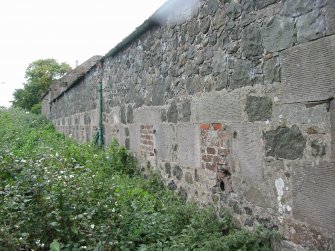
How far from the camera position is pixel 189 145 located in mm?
4953

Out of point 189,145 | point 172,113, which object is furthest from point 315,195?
point 172,113

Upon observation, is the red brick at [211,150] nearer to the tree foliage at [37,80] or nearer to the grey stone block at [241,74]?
the grey stone block at [241,74]

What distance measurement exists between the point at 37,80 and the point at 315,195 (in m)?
47.4

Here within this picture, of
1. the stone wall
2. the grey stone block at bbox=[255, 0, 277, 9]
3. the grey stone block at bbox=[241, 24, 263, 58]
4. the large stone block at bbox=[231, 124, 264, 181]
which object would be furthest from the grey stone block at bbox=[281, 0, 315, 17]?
the large stone block at bbox=[231, 124, 264, 181]

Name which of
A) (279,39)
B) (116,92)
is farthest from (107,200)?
(116,92)

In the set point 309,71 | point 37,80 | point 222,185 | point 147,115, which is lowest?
point 222,185

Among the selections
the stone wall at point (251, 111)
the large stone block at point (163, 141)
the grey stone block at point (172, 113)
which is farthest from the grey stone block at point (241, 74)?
the large stone block at point (163, 141)

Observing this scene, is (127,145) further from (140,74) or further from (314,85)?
(314,85)

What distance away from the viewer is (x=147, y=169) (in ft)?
21.4

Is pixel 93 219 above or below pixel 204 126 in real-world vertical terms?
below

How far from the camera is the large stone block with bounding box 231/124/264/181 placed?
3.49 metres

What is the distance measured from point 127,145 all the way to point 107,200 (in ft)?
11.0

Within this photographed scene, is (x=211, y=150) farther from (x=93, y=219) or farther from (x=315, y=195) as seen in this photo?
(x=315, y=195)

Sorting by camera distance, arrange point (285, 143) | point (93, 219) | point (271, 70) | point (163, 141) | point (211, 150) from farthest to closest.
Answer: point (163, 141) < point (211, 150) < point (93, 219) < point (271, 70) < point (285, 143)
